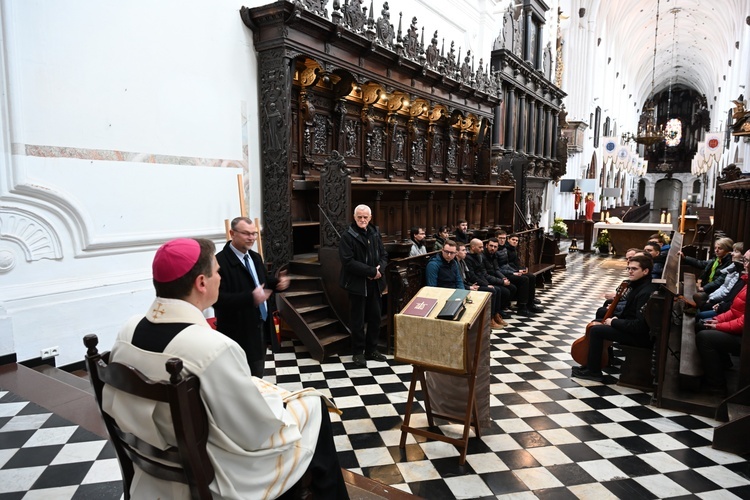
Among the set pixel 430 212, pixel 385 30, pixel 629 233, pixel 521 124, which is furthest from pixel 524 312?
pixel 521 124

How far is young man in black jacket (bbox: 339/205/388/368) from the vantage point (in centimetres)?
530

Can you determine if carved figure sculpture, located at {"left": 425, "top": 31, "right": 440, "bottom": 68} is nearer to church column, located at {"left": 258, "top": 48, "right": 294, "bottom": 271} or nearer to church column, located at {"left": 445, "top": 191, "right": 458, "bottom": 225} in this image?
church column, located at {"left": 445, "top": 191, "right": 458, "bottom": 225}

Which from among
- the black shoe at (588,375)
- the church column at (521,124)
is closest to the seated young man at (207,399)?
the black shoe at (588,375)

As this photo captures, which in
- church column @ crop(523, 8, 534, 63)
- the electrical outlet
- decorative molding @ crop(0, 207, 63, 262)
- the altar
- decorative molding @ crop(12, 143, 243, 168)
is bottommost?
the electrical outlet

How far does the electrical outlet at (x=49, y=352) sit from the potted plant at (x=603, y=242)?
16270 millimetres

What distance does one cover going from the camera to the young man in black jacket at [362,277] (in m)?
5.30

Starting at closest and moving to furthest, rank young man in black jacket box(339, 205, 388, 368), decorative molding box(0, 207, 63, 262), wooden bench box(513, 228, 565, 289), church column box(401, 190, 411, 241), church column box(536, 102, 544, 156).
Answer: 1. decorative molding box(0, 207, 63, 262)
2. young man in black jacket box(339, 205, 388, 368)
3. church column box(401, 190, 411, 241)
4. wooden bench box(513, 228, 565, 289)
5. church column box(536, 102, 544, 156)

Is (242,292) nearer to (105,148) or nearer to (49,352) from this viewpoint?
(49,352)

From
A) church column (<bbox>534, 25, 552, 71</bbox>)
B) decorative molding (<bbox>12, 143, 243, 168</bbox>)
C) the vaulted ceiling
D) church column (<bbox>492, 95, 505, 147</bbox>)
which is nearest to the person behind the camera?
decorative molding (<bbox>12, 143, 243, 168</bbox>)

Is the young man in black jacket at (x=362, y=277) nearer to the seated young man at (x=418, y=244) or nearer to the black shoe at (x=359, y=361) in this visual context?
the black shoe at (x=359, y=361)

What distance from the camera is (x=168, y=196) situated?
555 centimetres

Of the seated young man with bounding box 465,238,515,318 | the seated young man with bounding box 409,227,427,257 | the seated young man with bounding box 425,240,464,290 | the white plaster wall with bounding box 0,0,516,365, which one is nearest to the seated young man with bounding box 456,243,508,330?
the seated young man with bounding box 465,238,515,318

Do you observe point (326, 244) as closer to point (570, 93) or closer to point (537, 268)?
point (537, 268)

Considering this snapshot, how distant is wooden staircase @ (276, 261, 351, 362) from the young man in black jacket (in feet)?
1.27
